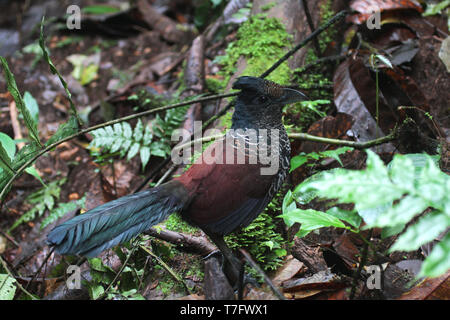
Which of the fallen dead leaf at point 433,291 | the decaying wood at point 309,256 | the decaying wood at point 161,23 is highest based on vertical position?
the decaying wood at point 161,23

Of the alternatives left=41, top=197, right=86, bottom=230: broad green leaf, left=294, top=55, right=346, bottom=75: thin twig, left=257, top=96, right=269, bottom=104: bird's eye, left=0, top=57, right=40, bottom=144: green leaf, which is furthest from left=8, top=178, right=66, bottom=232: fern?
left=294, top=55, right=346, bottom=75: thin twig

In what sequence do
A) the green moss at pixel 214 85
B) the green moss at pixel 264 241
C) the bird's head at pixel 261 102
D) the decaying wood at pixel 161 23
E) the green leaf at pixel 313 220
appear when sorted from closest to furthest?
the green leaf at pixel 313 220 < the green moss at pixel 264 241 < the bird's head at pixel 261 102 < the green moss at pixel 214 85 < the decaying wood at pixel 161 23

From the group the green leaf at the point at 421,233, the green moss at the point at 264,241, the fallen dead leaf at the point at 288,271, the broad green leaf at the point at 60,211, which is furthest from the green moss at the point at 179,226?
the green leaf at the point at 421,233

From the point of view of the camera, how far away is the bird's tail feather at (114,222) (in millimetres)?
2016

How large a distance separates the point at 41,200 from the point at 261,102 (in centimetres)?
271

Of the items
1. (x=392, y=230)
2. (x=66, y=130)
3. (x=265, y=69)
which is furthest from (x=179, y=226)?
(x=265, y=69)

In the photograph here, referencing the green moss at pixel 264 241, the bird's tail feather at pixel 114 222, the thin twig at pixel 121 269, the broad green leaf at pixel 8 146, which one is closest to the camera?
the bird's tail feather at pixel 114 222

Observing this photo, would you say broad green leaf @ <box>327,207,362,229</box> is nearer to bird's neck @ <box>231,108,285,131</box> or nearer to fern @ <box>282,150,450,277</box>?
fern @ <box>282,150,450,277</box>

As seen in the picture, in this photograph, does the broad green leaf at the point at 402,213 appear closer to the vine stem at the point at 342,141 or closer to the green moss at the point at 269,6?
the vine stem at the point at 342,141

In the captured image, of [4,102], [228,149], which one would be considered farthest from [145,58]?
[228,149]

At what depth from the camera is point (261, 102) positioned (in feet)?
9.46

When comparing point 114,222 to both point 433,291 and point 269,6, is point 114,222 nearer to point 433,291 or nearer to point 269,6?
point 433,291

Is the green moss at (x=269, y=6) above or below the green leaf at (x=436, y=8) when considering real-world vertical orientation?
above

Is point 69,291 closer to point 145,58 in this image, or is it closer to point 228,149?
point 228,149
